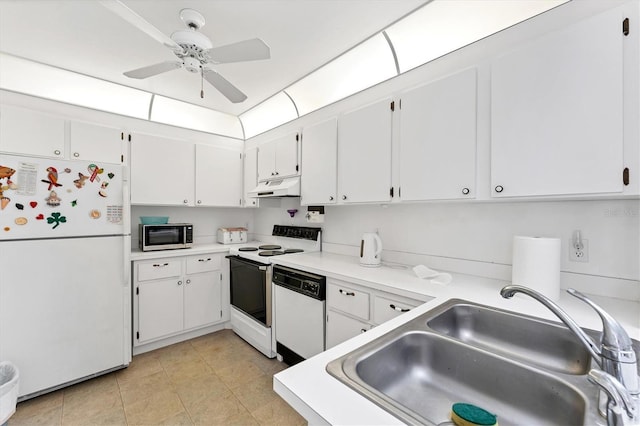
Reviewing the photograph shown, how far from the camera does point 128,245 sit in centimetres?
237

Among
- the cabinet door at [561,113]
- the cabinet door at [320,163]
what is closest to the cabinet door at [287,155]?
the cabinet door at [320,163]

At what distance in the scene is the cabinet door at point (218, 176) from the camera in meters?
3.36

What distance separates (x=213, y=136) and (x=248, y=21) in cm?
193

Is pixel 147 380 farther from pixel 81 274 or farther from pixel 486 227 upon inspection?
pixel 486 227

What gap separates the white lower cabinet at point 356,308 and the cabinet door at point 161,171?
7.33ft

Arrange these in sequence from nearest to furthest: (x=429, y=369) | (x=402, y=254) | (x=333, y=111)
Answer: (x=429, y=369) → (x=402, y=254) → (x=333, y=111)

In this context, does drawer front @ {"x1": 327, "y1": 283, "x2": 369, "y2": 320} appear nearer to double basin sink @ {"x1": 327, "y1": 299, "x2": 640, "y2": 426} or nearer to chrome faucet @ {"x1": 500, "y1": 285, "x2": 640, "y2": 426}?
double basin sink @ {"x1": 327, "y1": 299, "x2": 640, "y2": 426}

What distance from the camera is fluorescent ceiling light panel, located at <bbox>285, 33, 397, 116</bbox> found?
89.8 inches

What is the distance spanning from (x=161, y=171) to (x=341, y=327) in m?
2.62

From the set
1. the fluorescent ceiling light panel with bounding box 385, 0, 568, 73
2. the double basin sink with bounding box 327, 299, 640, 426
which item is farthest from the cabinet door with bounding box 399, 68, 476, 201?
the double basin sink with bounding box 327, 299, 640, 426

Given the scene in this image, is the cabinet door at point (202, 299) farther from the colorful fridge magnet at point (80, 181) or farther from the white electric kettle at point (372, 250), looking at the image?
the white electric kettle at point (372, 250)

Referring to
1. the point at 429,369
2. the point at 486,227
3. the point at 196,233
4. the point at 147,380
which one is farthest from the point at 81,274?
the point at 486,227

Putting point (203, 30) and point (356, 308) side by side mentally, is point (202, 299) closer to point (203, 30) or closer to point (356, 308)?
point (356, 308)

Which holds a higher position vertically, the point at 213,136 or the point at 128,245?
the point at 213,136
